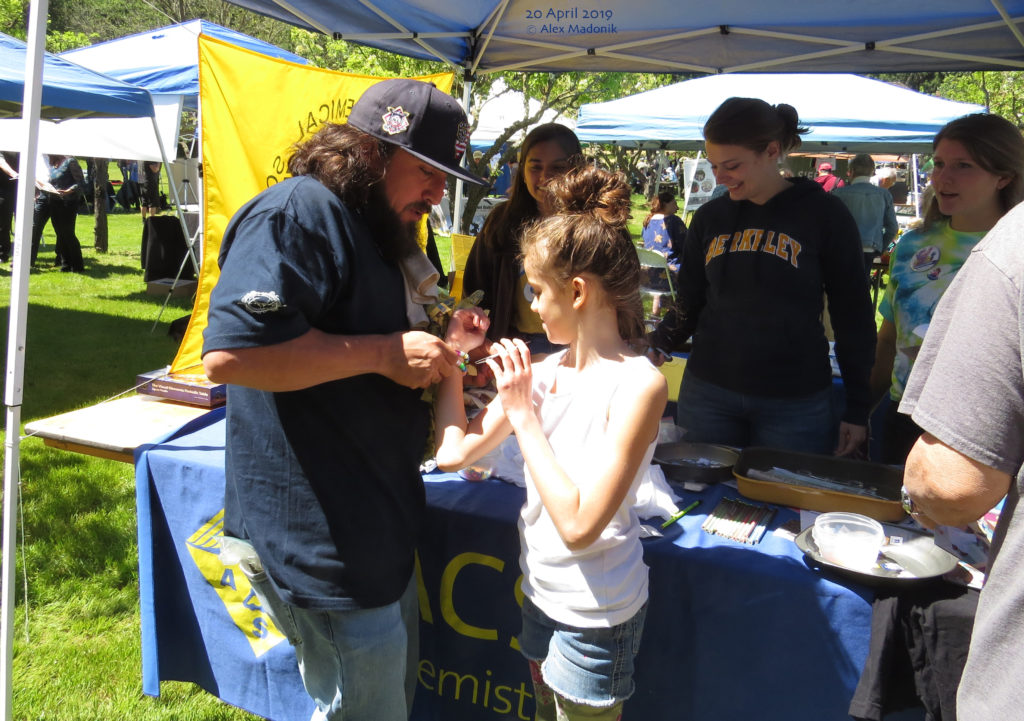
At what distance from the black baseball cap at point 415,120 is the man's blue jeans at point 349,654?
2.96 ft

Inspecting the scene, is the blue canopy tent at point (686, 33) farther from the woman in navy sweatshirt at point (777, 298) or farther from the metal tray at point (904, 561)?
the metal tray at point (904, 561)

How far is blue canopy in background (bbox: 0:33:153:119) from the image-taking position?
5078mm

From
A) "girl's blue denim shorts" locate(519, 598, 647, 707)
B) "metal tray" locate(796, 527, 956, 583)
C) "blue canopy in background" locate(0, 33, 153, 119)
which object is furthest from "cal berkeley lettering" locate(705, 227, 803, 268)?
"blue canopy in background" locate(0, 33, 153, 119)

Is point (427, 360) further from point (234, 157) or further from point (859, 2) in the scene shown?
point (859, 2)

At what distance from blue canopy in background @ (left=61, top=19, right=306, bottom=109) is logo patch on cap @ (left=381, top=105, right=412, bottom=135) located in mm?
7150

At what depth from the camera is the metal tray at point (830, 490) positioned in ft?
6.16

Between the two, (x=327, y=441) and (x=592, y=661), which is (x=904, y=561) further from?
(x=327, y=441)

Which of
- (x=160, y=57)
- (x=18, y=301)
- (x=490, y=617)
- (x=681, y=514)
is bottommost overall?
(x=490, y=617)

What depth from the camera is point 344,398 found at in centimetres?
138

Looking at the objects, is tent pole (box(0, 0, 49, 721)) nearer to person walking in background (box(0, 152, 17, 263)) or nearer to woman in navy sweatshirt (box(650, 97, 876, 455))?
woman in navy sweatshirt (box(650, 97, 876, 455))

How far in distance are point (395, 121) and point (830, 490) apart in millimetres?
1432

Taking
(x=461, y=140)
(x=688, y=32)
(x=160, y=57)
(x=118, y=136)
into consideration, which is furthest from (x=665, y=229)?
(x=461, y=140)

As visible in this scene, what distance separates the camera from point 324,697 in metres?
1.50

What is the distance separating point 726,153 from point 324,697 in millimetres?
1878
